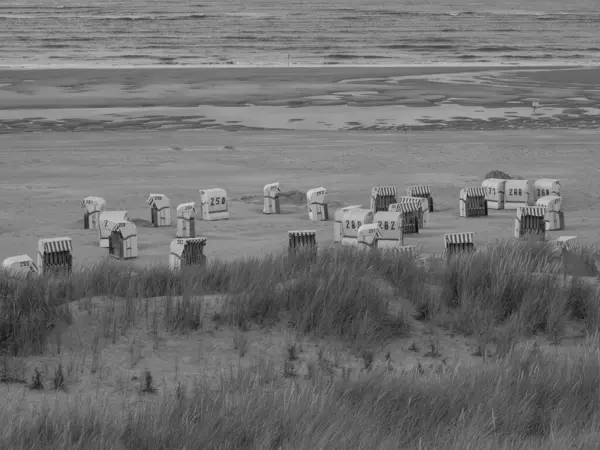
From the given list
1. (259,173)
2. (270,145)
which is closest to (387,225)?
(259,173)

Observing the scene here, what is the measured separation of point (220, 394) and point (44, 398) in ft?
3.30

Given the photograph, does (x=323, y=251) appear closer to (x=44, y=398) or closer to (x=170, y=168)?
(x=44, y=398)

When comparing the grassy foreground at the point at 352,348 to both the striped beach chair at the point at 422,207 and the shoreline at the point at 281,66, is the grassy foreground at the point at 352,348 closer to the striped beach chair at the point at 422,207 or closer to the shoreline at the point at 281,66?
the striped beach chair at the point at 422,207

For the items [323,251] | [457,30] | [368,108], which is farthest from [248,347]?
[457,30]

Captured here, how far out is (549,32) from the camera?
66.4 m

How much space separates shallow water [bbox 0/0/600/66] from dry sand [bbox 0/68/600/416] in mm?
9653

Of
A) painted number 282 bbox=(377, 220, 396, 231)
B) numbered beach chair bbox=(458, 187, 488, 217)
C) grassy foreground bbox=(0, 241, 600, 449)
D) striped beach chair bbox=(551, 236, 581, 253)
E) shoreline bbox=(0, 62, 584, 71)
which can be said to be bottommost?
grassy foreground bbox=(0, 241, 600, 449)

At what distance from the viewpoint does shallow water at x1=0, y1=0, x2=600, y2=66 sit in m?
47.8

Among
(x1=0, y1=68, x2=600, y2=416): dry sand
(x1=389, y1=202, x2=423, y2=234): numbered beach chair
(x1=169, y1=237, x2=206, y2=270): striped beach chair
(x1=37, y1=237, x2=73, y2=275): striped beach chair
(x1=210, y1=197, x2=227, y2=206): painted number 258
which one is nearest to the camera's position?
(x1=0, y1=68, x2=600, y2=416): dry sand

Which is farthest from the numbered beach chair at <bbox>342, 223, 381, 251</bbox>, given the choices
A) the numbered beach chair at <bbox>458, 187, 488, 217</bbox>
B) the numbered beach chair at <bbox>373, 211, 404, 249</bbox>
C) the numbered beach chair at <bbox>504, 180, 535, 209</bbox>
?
the numbered beach chair at <bbox>504, 180, 535, 209</bbox>

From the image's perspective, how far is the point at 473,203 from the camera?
14.5 metres

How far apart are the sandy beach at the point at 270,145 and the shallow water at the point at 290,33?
10.9 m

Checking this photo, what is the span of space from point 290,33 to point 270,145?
136 ft

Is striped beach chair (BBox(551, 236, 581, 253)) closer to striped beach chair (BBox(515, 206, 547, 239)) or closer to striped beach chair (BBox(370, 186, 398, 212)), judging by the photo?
striped beach chair (BBox(515, 206, 547, 239))
